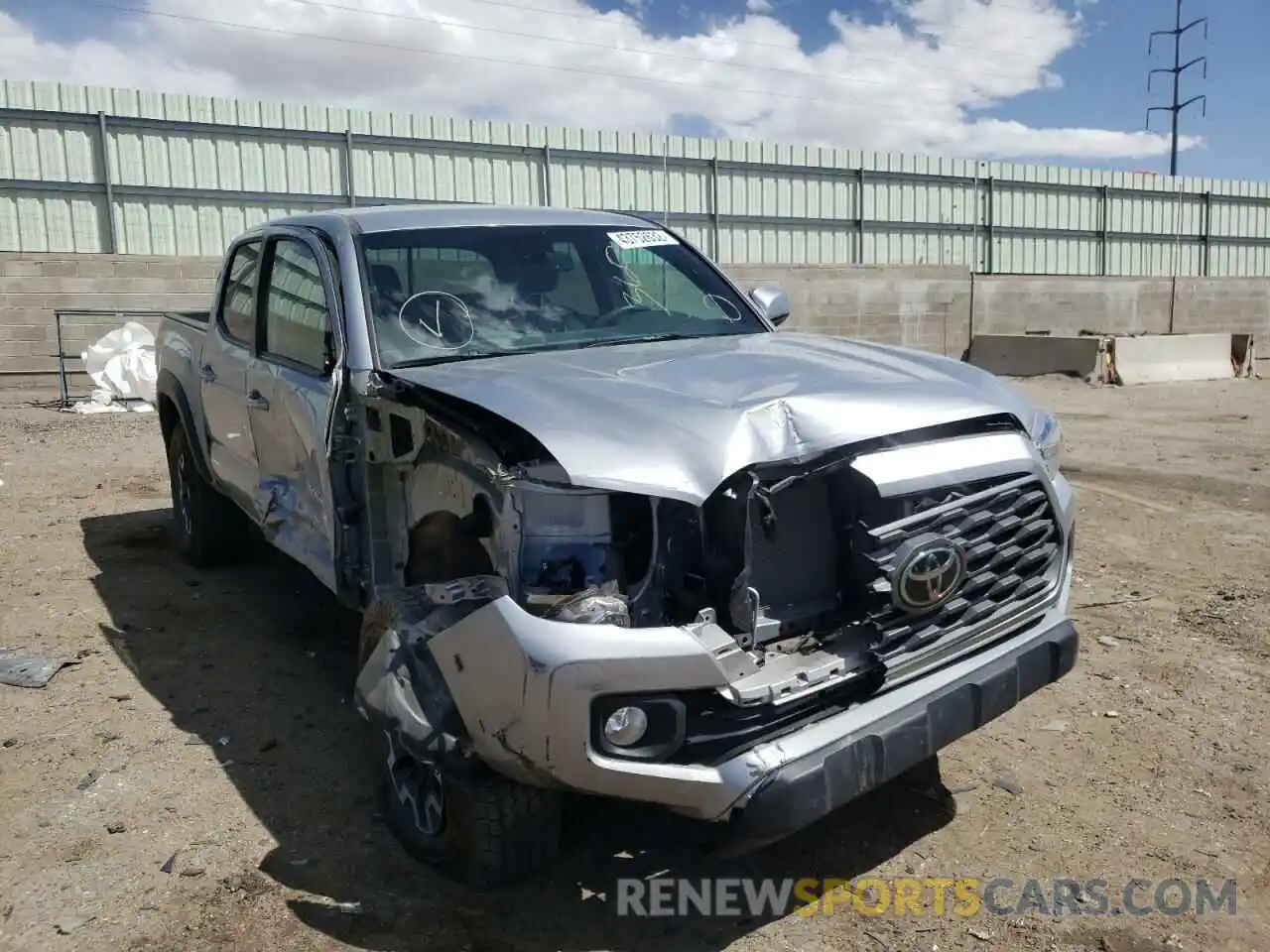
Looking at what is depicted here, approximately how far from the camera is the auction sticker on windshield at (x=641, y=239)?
4.48m

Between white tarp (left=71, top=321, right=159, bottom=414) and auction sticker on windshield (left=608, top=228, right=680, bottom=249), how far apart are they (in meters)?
9.49

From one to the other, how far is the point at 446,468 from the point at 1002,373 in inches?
652

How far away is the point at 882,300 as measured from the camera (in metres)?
19.2

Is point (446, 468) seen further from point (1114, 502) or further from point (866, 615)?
point (1114, 502)

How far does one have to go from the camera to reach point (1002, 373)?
18.1m

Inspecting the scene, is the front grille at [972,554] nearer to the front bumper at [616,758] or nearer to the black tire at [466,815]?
the front bumper at [616,758]

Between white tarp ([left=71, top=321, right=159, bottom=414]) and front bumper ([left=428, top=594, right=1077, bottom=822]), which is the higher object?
white tarp ([left=71, top=321, right=159, bottom=414])

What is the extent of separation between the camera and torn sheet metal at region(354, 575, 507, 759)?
2629 mm

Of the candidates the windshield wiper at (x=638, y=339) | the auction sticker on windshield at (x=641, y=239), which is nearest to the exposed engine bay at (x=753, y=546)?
the windshield wiper at (x=638, y=339)

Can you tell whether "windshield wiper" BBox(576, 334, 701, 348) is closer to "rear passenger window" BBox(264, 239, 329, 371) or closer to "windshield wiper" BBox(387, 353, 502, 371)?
"windshield wiper" BBox(387, 353, 502, 371)

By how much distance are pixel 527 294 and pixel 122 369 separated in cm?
1050

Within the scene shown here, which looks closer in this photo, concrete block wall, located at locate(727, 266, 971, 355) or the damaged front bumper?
the damaged front bumper

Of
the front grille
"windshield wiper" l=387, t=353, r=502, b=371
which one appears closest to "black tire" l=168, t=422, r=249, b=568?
"windshield wiper" l=387, t=353, r=502, b=371

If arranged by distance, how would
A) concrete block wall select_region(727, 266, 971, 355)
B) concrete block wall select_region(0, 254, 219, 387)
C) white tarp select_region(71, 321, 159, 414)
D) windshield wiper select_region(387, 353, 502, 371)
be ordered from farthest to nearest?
concrete block wall select_region(727, 266, 971, 355) < concrete block wall select_region(0, 254, 219, 387) < white tarp select_region(71, 321, 159, 414) < windshield wiper select_region(387, 353, 502, 371)
